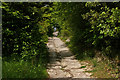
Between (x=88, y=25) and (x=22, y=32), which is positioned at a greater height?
(x=88, y=25)

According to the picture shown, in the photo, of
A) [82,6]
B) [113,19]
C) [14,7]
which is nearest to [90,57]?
→ [82,6]

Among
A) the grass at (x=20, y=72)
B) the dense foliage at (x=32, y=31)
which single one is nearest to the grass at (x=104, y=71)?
the dense foliage at (x=32, y=31)

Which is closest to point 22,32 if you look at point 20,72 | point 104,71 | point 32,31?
point 32,31

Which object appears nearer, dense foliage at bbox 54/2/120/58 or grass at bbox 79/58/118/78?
grass at bbox 79/58/118/78

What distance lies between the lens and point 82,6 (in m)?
8.61

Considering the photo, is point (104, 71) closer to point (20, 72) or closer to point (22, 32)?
point (20, 72)

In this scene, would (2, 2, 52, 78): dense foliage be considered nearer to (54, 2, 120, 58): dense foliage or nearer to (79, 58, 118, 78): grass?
(54, 2, 120, 58): dense foliage

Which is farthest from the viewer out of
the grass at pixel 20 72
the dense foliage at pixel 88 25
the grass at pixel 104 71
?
the dense foliage at pixel 88 25

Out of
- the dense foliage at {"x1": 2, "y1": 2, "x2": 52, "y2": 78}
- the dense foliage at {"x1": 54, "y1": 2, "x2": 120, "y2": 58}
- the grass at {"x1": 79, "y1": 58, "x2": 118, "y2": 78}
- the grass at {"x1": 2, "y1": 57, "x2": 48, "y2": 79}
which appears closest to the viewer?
the grass at {"x1": 2, "y1": 57, "x2": 48, "y2": 79}

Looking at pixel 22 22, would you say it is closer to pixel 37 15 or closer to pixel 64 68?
pixel 37 15

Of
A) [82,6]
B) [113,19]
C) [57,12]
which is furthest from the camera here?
[57,12]

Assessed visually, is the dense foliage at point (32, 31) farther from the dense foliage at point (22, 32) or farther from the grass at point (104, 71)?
the grass at point (104, 71)

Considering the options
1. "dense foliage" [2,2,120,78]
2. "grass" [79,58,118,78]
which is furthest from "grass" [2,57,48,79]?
"grass" [79,58,118,78]

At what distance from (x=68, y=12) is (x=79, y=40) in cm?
203
